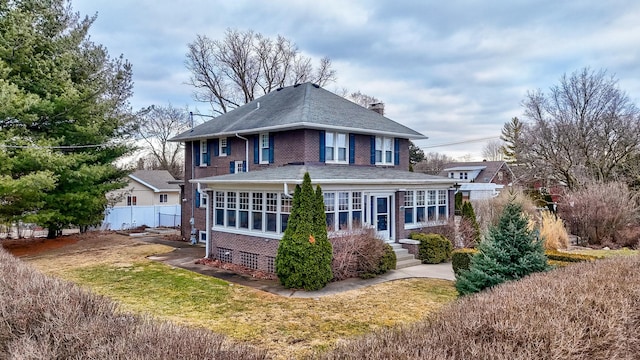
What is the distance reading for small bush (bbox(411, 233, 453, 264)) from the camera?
1501cm

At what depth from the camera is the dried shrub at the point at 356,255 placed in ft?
39.9

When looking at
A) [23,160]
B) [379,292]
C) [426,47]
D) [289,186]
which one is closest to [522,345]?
[379,292]

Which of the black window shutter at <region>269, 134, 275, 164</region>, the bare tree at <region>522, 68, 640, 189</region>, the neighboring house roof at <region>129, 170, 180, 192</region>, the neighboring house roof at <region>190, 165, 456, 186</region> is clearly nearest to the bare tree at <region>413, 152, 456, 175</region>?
the bare tree at <region>522, 68, 640, 189</region>

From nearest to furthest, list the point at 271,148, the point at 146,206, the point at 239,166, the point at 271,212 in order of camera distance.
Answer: the point at 271,212 < the point at 271,148 < the point at 239,166 < the point at 146,206

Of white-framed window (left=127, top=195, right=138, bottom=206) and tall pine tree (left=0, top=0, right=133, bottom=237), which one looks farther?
white-framed window (left=127, top=195, right=138, bottom=206)

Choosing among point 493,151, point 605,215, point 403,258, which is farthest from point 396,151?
point 493,151

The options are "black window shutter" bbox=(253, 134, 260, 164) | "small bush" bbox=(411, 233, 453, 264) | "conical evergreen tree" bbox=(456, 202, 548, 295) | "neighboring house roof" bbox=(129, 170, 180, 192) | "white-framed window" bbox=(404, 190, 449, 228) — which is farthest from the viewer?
"neighboring house roof" bbox=(129, 170, 180, 192)

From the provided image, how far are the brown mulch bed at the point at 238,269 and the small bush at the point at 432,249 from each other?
598cm

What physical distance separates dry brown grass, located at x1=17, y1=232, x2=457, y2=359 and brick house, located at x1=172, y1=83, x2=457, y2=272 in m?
2.51

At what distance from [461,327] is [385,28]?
13561 mm

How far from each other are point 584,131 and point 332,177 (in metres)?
22.9

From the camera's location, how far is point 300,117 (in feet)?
51.1

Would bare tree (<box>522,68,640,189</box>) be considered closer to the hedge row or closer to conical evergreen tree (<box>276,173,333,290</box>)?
the hedge row

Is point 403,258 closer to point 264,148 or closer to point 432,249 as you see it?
point 432,249
